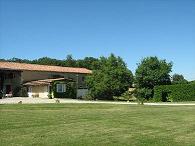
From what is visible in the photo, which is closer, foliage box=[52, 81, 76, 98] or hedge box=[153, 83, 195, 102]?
hedge box=[153, 83, 195, 102]

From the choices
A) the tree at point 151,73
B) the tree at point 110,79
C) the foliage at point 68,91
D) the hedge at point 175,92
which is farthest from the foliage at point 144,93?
the foliage at point 68,91

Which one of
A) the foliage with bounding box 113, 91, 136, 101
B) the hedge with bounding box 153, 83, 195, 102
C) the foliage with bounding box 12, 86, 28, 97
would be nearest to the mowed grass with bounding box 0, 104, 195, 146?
the hedge with bounding box 153, 83, 195, 102

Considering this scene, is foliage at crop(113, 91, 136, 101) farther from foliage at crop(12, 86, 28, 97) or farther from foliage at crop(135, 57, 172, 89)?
foliage at crop(12, 86, 28, 97)

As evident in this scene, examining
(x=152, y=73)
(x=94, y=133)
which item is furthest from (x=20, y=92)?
(x=94, y=133)

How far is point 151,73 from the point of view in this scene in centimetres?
6312

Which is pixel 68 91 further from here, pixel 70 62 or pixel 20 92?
pixel 70 62

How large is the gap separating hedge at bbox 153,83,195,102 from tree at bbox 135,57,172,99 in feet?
18.0

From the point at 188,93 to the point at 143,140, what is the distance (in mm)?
42704

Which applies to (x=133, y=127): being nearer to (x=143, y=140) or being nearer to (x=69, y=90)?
(x=143, y=140)

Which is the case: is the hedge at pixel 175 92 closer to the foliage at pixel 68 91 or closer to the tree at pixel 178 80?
the tree at pixel 178 80

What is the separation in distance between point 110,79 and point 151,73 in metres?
7.01

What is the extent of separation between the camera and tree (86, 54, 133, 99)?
61.5 meters

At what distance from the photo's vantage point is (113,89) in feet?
202

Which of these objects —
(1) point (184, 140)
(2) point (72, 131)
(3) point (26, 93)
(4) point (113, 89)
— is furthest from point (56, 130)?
(3) point (26, 93)
